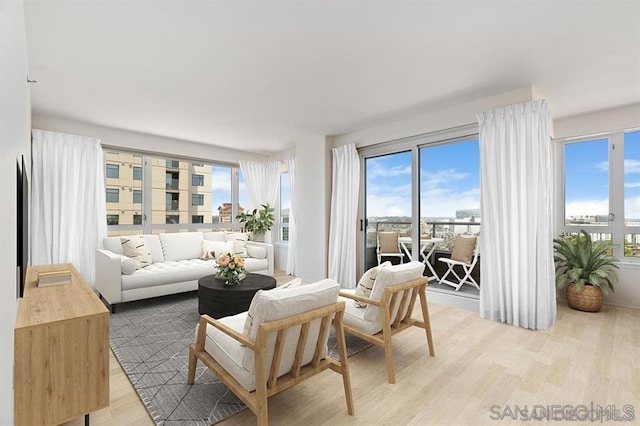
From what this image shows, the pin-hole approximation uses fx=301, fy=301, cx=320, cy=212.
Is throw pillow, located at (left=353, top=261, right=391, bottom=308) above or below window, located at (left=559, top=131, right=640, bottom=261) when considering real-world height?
below

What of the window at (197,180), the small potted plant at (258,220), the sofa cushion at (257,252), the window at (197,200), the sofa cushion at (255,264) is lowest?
the sofa cushion at (255,264)

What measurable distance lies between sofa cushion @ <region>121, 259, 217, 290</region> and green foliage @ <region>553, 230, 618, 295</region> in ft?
15.9

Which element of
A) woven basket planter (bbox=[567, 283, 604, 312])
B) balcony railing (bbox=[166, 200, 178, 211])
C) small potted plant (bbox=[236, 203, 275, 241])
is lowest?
woven basket planter (bbox=[567, 283, 604, 312])

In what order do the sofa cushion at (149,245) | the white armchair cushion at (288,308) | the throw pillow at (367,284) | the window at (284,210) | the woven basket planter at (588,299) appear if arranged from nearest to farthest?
the white armchair cushion at (288,308), the throw pillow at (367,284), the woven basket planter at (588,299), the sofa cushion at (149,245), the window at (284,210)

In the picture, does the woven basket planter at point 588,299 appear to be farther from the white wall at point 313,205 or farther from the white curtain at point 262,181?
the white curtain at point 262,181

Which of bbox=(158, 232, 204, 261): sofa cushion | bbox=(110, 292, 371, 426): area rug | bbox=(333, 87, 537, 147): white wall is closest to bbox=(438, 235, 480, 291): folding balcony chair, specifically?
bbox=(333, 87, 537, 147): white wall

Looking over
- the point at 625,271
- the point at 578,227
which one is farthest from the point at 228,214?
the point at 625,271

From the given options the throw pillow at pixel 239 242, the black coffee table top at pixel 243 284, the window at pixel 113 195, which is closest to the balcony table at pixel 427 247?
the black coffee table top at pixel 243 284

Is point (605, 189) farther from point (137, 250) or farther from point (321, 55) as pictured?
point (137, 250)

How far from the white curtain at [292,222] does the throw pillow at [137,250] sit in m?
2.59

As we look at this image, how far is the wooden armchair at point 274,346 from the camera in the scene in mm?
1581

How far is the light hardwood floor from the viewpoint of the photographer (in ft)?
6.13

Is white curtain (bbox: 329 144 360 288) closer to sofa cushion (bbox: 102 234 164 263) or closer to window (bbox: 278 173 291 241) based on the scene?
window (bbox: 278 173 291 241)

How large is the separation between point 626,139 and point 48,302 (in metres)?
6.14
